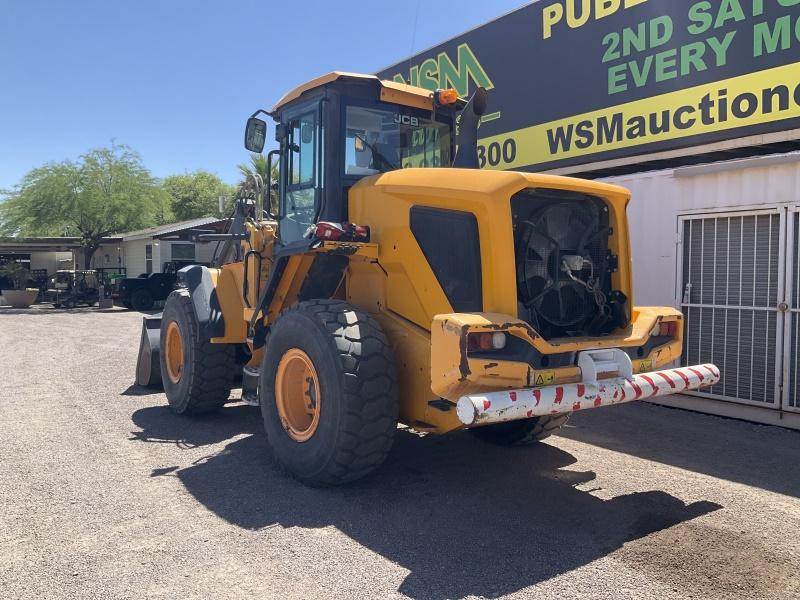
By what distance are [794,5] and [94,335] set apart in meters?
15.4

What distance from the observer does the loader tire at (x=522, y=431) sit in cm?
562

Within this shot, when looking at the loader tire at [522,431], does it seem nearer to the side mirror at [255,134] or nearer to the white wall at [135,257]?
the side mirror at [255,134]

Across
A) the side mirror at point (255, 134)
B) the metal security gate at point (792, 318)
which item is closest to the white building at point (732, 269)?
the metal security gate at point (792, 318)

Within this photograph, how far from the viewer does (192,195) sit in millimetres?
54562

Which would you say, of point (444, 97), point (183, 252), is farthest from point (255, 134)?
point (183, 252)

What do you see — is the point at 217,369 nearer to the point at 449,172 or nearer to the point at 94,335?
the point at 449,172

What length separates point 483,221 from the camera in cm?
423

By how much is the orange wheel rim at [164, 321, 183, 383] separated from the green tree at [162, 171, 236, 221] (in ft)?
158

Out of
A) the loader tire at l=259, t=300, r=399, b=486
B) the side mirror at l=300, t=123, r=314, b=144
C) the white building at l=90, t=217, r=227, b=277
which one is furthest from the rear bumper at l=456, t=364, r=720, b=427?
the white building at l=90, t=217, r=227, b=277

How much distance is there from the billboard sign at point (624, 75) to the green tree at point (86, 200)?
21473mm

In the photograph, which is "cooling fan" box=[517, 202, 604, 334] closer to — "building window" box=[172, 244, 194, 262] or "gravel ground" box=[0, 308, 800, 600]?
"gravel ground" box=[0, 308, 800, 600]

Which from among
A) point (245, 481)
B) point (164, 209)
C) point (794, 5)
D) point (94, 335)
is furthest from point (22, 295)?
point (794, 5)

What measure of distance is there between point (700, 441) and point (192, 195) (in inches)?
2100

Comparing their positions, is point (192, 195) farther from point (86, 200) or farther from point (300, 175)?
point (300, 175)
